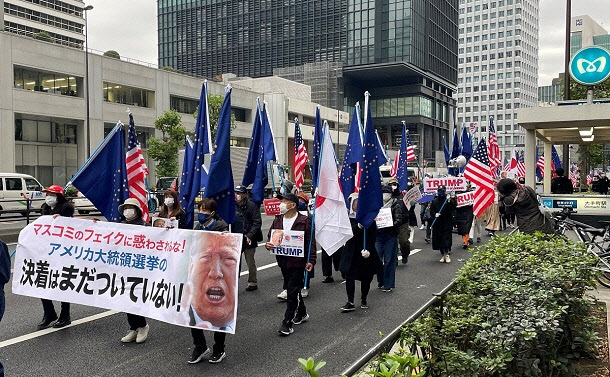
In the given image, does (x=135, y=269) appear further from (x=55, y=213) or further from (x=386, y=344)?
(x=386, y=344)

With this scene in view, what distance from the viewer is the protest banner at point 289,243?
21.7 feet

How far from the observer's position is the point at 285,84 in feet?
207

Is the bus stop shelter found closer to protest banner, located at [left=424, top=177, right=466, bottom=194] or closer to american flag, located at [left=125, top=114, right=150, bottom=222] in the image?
protest banner, located at [left=424, top=177, right=466, bottom=194]

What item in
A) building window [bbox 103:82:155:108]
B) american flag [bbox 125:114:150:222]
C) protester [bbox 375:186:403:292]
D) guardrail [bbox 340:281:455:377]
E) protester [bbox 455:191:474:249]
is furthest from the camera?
Result: building window [bbox 103:82:155:108]

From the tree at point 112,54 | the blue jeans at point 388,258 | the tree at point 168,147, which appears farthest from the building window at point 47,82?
the blue jeans at point 388,258

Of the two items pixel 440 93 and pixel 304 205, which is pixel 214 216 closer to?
pixel 304 205

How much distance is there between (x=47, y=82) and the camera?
35.7m

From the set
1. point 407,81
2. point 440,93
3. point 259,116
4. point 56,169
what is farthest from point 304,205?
point 440,93

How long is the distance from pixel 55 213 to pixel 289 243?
10.5ft

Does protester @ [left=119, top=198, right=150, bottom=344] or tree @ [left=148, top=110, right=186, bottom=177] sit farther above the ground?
tree @ [left=148, top=110, right=186, bottom=177]

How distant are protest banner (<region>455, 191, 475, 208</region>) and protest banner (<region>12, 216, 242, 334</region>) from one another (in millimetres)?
8003

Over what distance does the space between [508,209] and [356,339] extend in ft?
10.0

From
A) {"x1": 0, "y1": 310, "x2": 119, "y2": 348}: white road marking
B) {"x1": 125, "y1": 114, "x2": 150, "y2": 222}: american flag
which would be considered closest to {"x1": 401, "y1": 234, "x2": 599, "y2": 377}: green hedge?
{"x1": 0, "y1": 310, "x2": 119, "y2": 348}: white road marking

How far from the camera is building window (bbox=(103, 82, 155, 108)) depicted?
40000mm
